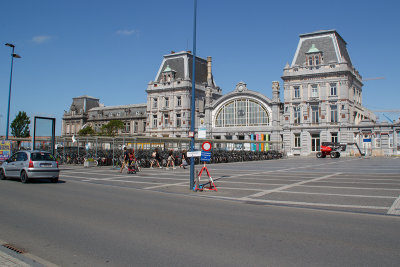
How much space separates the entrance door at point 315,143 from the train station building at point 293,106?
0.57ft

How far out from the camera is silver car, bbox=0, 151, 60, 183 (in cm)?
1680

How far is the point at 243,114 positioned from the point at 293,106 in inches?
392

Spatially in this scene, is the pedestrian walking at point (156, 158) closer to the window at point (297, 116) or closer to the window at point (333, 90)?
the window at point (297, 116)

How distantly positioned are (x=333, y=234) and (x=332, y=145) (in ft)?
162

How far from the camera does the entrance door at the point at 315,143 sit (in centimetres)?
6278

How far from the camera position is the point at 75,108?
9919cm

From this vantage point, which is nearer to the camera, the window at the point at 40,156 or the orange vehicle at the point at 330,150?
the window at the point at 40,156

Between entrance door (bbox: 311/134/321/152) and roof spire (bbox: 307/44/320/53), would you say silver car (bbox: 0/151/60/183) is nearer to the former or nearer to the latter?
entrance door (bbox: 311/134/321/152)

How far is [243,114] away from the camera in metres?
69.1

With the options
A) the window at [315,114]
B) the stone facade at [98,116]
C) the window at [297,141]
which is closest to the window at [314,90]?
the window at [315,114]

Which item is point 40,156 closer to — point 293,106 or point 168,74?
point 293,106

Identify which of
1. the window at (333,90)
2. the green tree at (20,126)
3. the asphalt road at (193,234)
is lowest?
the asphalt road at (193,234)

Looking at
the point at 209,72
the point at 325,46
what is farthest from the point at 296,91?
the point at 209,72

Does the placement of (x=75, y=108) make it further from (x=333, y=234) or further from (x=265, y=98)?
(x=333, y=234)
